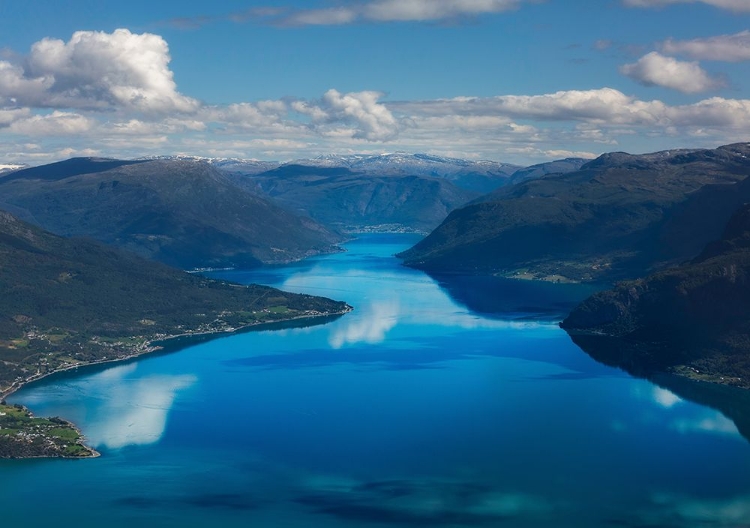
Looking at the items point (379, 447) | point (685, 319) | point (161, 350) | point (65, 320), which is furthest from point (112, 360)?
point (685, 319)

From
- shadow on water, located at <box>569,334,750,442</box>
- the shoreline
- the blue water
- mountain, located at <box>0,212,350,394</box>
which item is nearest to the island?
mountain, located at <box>0,212,350,394</box>

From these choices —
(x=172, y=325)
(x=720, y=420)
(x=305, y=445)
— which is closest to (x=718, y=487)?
(x=720, y=420)

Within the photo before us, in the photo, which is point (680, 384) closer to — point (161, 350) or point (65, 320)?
point (161, 350)

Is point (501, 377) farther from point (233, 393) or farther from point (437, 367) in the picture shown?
point (233, 393)

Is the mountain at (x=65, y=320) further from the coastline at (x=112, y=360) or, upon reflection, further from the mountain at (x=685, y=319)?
the mountain at (x=685, y=319)

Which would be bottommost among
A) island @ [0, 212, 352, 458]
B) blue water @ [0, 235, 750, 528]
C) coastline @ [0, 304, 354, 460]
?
blue water @ [0, 235, 750, 528]

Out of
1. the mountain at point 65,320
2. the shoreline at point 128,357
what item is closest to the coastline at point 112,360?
the shoreline at point 128,357

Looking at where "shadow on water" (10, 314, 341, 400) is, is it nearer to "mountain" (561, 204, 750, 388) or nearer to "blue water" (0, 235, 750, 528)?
"blue water" (0, 235, 750, 528)
